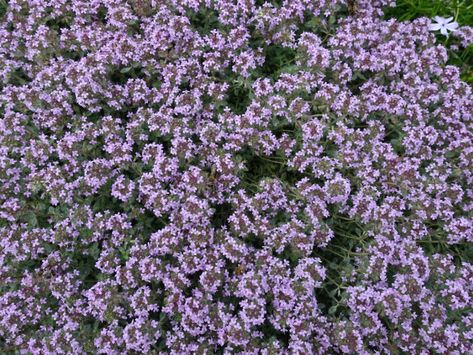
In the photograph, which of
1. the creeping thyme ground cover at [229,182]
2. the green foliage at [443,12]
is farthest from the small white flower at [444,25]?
the creeping thyme ground cover at [229,182]

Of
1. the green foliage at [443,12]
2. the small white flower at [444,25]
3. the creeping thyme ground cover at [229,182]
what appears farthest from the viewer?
the green foliage at [443,12]

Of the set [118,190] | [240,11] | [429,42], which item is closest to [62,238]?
[118,190]

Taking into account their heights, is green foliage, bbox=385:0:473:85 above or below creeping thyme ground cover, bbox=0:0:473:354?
above

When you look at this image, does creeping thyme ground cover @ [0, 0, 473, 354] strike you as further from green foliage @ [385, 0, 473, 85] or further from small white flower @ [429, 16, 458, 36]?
green foliage @ [385, 0, 473, 85]

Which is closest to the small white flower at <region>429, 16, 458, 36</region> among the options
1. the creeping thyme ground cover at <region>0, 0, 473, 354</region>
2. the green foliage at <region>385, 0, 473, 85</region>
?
A: the green foliage at <region>385, 0, 473, 85</region>

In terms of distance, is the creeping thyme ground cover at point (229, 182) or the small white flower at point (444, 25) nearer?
the creeping thyme ground cover at point (229, 182)

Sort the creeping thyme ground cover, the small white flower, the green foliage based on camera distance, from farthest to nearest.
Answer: the green foliage → the small white flower → the creeping thyme ground cover

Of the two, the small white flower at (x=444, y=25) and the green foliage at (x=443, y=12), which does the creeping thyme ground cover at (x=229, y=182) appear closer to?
the small white flower at (x=444, y=25)

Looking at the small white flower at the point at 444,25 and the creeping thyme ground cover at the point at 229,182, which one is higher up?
the small white flower at the point at 444,25

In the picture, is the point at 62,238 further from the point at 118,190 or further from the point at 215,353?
the point at 215,353

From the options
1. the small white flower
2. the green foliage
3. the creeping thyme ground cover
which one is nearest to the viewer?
the creeping thyme ground cover
